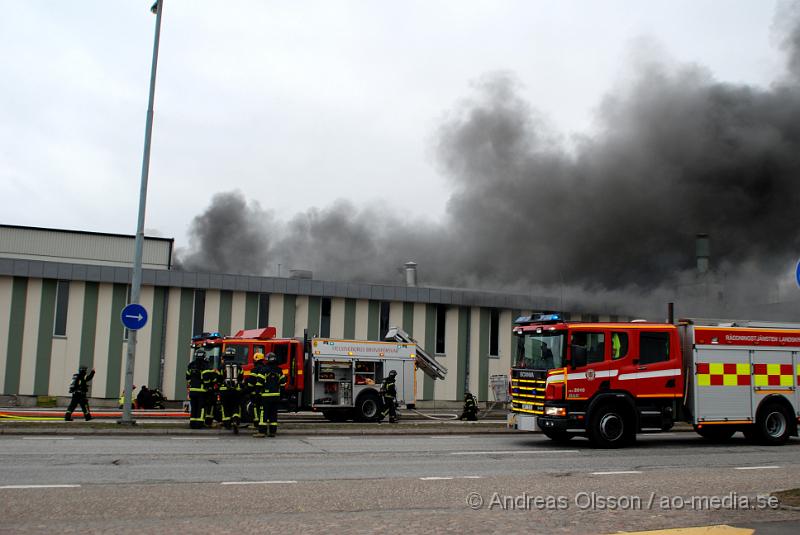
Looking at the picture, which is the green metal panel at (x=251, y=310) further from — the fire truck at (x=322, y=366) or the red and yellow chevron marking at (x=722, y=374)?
the red and yellow chevron marking at (x=722, y=374)

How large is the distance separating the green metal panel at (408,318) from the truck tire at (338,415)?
7758 mm

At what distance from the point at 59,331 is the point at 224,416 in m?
12.5

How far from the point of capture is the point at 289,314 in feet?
87.7

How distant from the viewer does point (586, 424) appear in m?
12.6

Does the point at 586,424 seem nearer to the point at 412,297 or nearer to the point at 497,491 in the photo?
the point at 497,491

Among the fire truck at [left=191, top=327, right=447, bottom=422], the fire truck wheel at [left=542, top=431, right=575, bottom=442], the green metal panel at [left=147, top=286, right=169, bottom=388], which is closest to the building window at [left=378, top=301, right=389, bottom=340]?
the fire truck at [left=191, top=327, right=447, bottom=422]

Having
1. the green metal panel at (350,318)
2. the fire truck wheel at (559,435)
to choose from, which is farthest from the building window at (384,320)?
the fire truck wheel at (559,435)

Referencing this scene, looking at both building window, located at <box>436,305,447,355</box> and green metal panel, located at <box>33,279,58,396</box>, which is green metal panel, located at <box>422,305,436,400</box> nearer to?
building window, located at <box>436,305,447,355</box>

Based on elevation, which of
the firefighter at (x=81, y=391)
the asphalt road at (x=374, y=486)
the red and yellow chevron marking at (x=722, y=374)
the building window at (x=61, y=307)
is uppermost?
the building window at (x=61, y=307)

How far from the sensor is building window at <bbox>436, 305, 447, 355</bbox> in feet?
91.8

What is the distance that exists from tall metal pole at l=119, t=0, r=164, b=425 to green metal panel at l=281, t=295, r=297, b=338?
11.2m

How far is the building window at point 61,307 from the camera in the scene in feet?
80.6

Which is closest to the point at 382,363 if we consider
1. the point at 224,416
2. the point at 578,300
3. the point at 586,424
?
the point at 224,416

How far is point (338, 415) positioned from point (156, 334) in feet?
28.8
